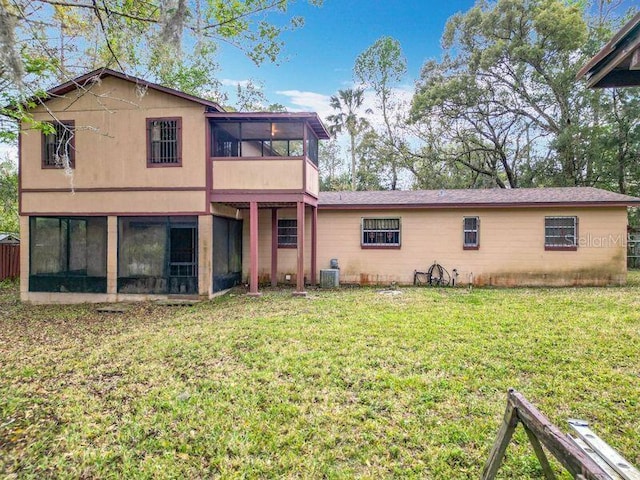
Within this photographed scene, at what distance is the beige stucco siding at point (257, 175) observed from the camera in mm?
9750

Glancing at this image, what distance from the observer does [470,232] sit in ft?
39.0

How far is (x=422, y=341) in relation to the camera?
553 centimetres

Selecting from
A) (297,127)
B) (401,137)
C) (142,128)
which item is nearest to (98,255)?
(142,128)

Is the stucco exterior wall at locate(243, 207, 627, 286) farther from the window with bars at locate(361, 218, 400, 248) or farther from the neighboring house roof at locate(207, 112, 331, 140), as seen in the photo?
the neighboring house roof at locate(207, 112, 331, 140)

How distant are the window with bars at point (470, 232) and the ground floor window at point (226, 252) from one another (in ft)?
23.9

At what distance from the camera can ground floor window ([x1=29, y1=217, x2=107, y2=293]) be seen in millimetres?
9930

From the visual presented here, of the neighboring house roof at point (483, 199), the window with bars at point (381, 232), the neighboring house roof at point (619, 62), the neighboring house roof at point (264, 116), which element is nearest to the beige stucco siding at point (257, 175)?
the neighboring house roof at point (264, 116)

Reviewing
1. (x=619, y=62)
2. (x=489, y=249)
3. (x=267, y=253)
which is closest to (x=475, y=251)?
(x=489, y=249)

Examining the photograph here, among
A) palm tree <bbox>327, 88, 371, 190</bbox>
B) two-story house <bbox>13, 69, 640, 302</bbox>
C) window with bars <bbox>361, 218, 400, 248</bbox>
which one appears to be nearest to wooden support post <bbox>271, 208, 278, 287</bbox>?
two-story house <bbox>13, 69, 640, 302</bbox>

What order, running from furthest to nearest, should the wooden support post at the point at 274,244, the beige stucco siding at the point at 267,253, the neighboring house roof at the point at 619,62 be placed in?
the beige stucco siding at the point at 267,253, the wooden support post at the point at 274,244, the neighboring house roof at the point at 619,62

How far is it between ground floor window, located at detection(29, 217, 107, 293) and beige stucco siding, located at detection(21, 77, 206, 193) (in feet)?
3.41

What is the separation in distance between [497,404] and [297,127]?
335 inches

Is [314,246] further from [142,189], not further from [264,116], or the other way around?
[142,189]

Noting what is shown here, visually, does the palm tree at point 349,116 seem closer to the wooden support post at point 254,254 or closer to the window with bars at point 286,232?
the window with bars at point 286,232
